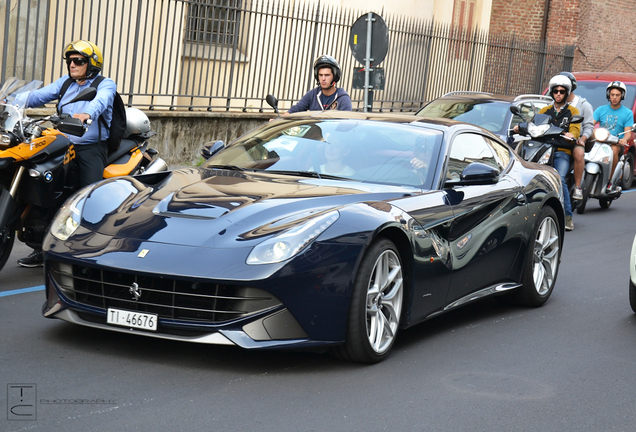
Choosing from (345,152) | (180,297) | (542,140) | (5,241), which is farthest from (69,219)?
(542,140)

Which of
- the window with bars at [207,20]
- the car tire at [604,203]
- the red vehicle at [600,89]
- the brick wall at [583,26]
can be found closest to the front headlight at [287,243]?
the window with bars at [207,20]

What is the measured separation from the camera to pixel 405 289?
5570mm

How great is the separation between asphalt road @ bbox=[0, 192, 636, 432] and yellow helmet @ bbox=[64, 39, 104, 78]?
1986mm

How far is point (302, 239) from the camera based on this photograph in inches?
193

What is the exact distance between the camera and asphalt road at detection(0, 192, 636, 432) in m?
4.29

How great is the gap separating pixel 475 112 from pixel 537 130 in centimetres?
193

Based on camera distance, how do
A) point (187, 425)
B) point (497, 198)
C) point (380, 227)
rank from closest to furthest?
point (187, 425)
point (380, 227)
point (497, 198)

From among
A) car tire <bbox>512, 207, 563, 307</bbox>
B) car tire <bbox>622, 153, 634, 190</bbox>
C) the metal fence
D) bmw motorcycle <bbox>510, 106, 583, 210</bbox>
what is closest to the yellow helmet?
car tire <bbox>512, 207, 563, 307</bbox>

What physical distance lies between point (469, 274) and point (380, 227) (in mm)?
1235

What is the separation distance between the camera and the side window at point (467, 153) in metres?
6.39

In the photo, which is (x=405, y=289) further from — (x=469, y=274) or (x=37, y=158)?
(x=37, y=158)

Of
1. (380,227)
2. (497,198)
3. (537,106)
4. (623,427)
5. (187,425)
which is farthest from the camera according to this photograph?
(537,106)

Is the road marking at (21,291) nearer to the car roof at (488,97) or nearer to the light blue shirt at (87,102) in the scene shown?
the light blue shirt at (87,102)

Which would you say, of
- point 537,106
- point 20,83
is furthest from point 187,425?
point 537,106
